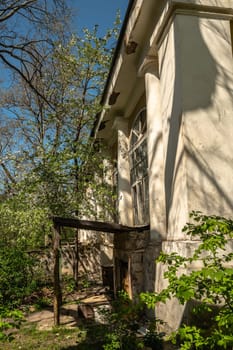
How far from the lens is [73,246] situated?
12.8 meters

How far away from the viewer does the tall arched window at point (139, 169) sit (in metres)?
8.11

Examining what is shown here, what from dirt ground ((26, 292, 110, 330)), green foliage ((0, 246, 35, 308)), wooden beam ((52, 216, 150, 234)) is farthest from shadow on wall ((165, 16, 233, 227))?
green foliage ((0, 246, 35, 308))

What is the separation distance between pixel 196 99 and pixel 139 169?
13.9ft

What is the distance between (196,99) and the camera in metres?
4.53

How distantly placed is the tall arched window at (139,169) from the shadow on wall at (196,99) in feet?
10.4

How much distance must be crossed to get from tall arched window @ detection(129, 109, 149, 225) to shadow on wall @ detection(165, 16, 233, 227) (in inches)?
125

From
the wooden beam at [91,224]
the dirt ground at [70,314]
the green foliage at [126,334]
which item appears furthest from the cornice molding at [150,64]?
the dirt ground at [70,314]

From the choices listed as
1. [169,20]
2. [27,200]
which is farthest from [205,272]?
[27,200]

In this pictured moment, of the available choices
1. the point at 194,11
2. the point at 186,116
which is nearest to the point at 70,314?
the point at 186,116

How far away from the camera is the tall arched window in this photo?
8109 mm

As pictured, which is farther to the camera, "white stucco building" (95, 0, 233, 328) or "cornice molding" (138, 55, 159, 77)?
"cornice molding" (138, 55, 159, 77)

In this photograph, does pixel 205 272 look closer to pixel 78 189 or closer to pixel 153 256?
pixel 153 256

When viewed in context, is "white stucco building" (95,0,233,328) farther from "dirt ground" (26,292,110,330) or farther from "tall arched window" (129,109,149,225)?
"tall arched window" (129,109,149,225)

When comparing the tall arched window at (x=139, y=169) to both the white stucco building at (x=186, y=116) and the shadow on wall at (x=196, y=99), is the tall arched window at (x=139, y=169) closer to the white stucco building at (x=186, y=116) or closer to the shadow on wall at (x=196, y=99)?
the white stucco building at (x=186, y=116)
